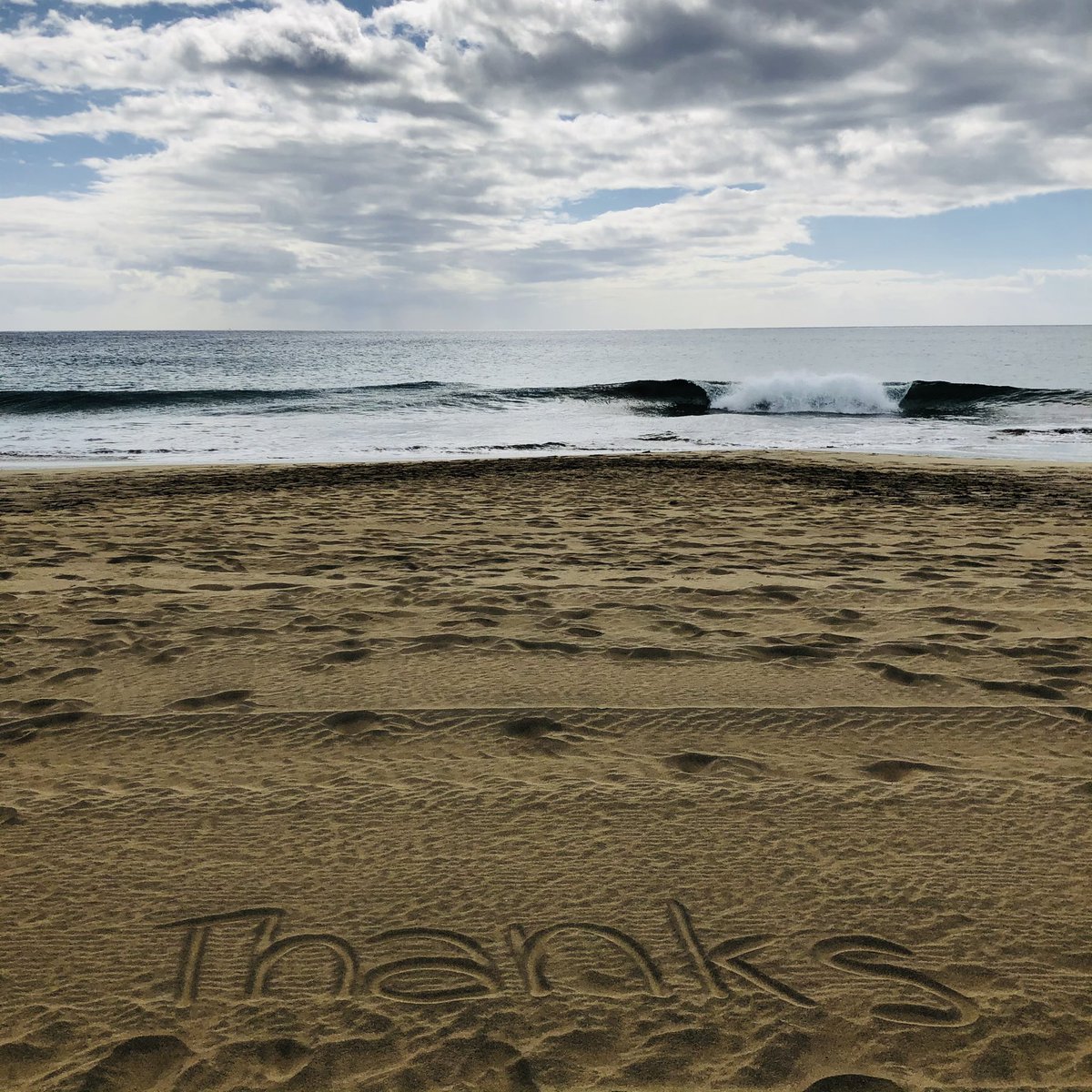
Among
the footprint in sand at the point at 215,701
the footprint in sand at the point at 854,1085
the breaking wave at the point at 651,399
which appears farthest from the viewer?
the breaking wave at the point at 651,399

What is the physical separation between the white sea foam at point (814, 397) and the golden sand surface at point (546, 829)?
22.6 metres

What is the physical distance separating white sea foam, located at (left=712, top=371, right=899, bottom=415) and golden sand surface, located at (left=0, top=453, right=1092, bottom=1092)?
22563 millimetres

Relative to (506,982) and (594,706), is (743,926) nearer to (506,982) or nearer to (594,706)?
(506,982)

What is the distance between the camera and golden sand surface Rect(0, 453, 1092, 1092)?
6.40 feet

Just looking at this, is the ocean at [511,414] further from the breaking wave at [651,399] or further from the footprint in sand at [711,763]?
the footprint in sand at [711,763]

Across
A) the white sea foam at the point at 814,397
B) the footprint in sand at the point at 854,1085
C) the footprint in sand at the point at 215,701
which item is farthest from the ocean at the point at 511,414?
the footprint in sand at the point at 854,1085

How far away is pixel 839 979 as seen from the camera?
2.11m

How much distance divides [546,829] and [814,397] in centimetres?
2698

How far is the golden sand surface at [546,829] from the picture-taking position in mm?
1949

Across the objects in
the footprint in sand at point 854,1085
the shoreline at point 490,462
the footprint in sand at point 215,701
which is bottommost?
the footprint in sand at point 854,1085

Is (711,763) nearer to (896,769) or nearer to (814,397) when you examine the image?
(896,769)

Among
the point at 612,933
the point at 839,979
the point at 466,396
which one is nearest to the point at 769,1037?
the point at 839,979

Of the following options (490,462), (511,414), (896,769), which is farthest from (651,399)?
(896,769)

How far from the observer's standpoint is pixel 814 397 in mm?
27781
